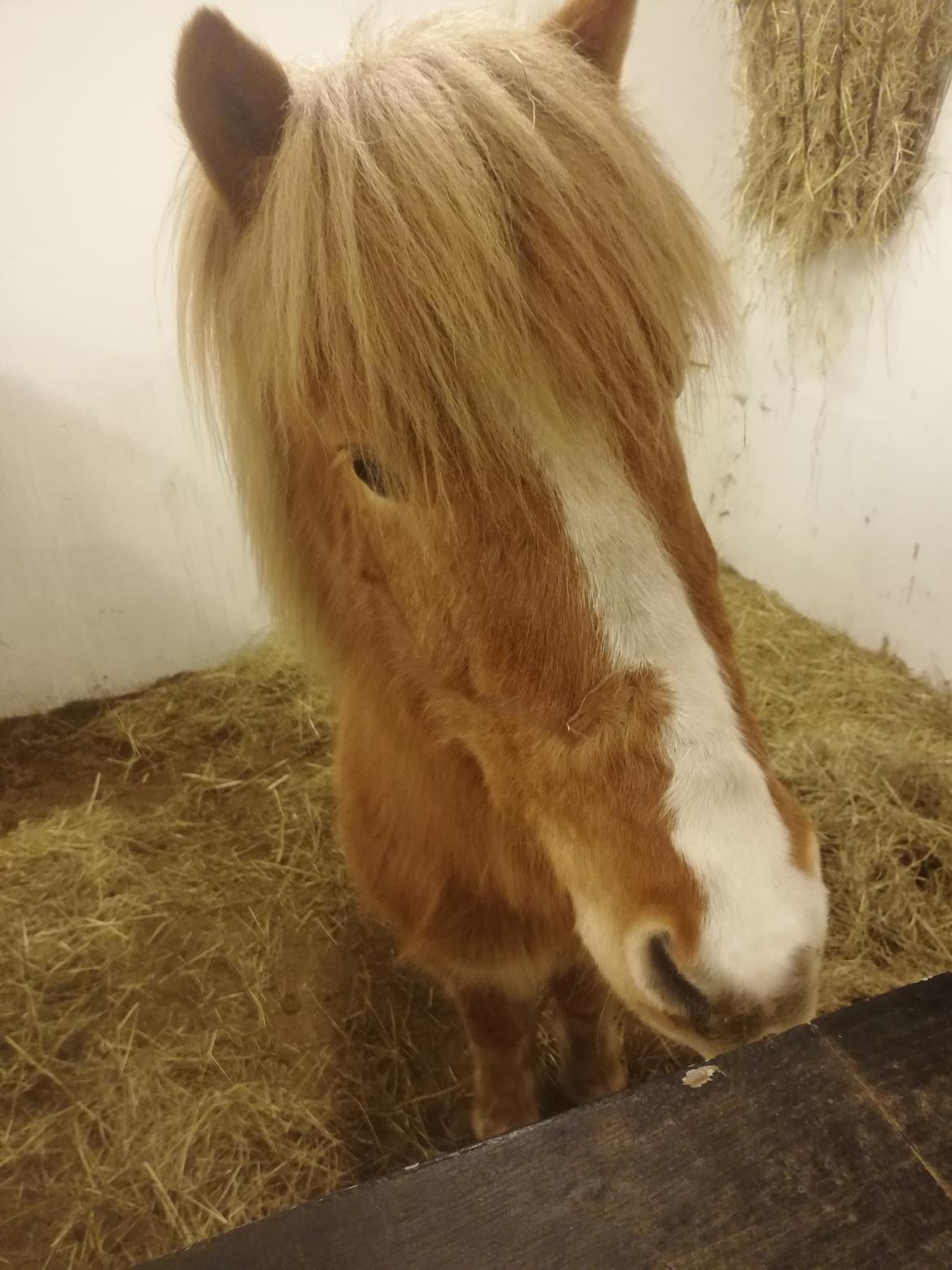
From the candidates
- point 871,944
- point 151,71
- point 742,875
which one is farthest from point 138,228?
point 871,944

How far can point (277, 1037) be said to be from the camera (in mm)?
1536

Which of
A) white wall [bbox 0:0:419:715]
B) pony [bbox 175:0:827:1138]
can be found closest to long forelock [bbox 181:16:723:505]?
pony [bbox 175:0:827:1138]

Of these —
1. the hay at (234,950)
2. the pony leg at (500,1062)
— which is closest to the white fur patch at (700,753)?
the pony leg at (500,1062)

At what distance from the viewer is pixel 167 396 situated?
2.18 meters

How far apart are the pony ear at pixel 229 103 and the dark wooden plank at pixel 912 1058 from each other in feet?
3.34

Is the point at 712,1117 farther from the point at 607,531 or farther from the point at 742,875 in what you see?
the point at 607,531

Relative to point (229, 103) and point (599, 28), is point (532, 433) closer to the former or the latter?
point (229, 103)

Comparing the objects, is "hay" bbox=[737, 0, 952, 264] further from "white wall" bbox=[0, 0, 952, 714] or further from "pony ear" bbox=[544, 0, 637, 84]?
"pony ear" bbox=[544, 0, 637, 84]

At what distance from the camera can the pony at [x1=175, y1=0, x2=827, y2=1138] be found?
0.70 m

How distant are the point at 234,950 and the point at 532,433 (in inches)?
58.4

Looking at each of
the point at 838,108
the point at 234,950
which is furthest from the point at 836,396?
the point at 234,950

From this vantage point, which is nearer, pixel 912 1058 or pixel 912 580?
pixel 912 1058

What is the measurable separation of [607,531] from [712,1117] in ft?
1.60

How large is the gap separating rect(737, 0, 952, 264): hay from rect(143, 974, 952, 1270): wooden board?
2.15m
